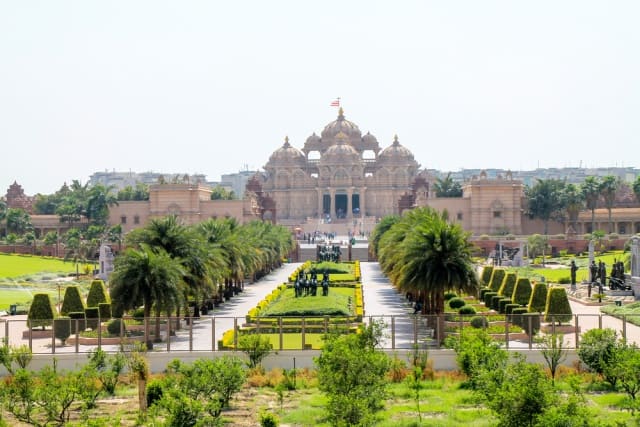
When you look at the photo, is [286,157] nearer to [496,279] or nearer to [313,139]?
[313,139]

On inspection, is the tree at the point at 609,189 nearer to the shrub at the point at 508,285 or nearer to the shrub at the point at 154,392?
the shrub at the point at 508,285

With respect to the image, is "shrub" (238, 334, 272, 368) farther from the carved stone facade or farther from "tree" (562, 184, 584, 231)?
the carved stone facade

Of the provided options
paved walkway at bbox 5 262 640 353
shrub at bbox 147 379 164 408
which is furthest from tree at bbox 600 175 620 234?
shrub at bbox 147 379 164 408

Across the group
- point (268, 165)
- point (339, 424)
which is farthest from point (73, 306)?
point (268, 165)

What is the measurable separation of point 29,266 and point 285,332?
49606 mm

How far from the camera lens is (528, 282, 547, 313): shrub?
3772 cm

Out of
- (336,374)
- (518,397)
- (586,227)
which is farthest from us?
(586,227)

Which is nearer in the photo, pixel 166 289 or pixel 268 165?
pixel 166 289

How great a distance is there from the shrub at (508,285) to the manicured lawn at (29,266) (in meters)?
33.3

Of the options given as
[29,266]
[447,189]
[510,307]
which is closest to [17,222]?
[29,266]

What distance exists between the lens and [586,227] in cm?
10875

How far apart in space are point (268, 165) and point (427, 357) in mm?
124237

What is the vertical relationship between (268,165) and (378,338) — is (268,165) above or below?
above

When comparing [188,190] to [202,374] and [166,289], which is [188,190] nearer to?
[166,289]
